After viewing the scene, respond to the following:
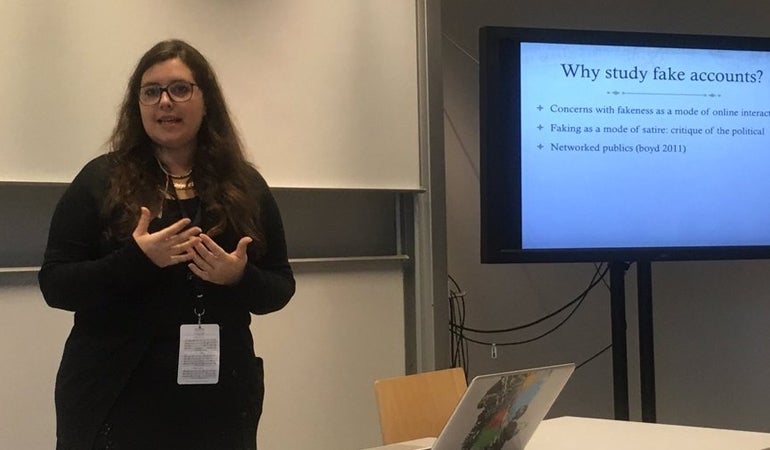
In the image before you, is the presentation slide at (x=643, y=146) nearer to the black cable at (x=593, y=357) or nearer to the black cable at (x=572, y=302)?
the black cable at (x=572, y=302)

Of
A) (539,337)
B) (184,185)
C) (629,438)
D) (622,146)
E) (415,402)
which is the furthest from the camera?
(539,337)

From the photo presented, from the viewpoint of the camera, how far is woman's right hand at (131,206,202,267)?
1592 mm

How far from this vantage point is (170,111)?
1783 millimetres

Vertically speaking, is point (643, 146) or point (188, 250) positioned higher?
point (643, 146)

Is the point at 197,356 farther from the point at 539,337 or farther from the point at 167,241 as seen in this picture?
the point at 539,337

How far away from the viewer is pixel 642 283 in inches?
125

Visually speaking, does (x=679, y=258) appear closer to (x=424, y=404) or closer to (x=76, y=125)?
(x=424, y=404)

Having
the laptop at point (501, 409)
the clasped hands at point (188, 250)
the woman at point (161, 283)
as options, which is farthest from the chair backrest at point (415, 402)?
the clasped hands at point (188, 250)

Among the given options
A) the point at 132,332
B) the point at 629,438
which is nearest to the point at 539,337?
the point at 629,438

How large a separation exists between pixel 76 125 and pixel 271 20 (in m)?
0.76

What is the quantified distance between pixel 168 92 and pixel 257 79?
109 centimetres

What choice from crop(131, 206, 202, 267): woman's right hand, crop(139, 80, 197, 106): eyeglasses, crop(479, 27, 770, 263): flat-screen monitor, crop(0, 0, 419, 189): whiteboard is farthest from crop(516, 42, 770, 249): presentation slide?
crop(131, 206, 202, 267): woman's right hand

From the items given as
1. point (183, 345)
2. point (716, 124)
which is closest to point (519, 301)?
point (716, 124)

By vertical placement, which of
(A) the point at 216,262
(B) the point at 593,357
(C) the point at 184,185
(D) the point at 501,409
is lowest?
(B) the point at 593,357
